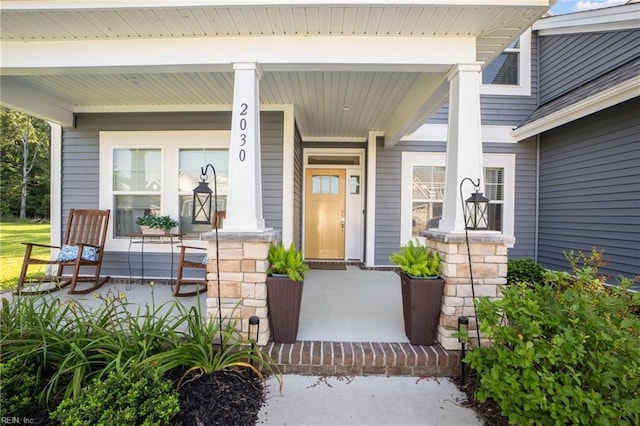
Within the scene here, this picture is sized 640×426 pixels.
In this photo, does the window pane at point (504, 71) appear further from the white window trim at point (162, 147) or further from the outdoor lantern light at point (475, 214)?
the white window trim at point (162, 147)

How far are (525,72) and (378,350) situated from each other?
533 cm

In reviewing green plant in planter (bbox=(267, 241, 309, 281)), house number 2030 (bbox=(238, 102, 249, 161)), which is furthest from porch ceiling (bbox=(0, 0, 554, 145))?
green plant in planter (bbox=(267, 241, 309, 281))

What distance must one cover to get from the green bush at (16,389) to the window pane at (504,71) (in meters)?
6.27

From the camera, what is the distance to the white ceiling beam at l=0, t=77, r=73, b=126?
10.5 feet

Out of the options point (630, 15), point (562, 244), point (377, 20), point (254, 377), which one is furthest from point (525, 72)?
point (254, 377)

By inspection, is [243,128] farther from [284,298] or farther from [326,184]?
[326,184]

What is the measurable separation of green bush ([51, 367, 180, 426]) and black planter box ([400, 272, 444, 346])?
1.56m

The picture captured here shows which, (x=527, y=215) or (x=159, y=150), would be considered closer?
(x=159, y=150)

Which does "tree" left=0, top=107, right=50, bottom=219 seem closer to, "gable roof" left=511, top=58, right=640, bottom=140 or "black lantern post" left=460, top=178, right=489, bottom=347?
"black lantern post" left=460, top=178, right=489, bottom=347

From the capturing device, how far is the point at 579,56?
4.35 meters

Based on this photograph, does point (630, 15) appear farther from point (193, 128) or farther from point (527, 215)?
point (193, 128)

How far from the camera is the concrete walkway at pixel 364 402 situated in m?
1.58

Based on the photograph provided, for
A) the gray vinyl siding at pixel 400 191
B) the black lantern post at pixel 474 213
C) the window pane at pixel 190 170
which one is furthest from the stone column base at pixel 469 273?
the window pane at pixel 190 170

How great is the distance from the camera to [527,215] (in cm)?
488
